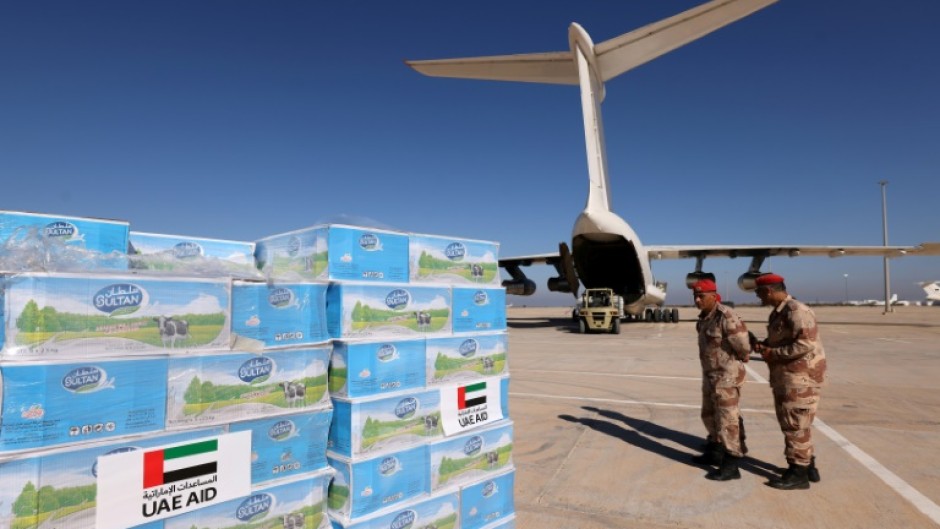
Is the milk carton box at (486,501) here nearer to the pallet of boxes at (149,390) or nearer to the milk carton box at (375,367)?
the milk carton box at (375,367)

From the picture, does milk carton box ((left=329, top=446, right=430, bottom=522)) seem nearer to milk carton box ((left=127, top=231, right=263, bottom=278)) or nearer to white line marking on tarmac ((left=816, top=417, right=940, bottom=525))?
milk carton box ((left=127, top=231, right=263, bottom=278))

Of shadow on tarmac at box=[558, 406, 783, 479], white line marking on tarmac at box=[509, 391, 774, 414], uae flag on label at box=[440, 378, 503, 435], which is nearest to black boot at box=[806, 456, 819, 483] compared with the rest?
shadow on tarmac at box=[558, 406, 783, 479]

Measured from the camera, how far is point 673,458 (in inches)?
234

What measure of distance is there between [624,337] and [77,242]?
67.5ft

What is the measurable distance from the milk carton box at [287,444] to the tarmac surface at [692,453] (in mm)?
1970

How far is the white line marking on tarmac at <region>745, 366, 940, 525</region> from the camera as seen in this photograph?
4.40 m

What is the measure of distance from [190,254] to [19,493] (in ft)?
6.72

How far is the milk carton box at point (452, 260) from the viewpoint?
12.6ft

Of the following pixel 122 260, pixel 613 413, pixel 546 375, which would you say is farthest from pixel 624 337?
pixel 122 260

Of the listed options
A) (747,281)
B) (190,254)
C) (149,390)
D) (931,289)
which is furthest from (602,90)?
(931,289)

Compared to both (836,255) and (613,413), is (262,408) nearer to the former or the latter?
(613,413)

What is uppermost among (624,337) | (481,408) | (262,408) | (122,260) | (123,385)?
(122,260)

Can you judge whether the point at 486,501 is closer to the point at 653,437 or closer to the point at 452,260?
the point at 452,260

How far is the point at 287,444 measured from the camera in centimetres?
308
